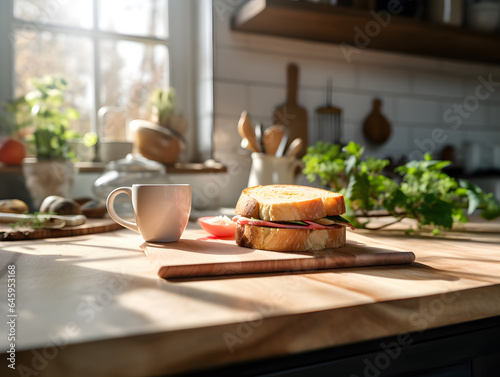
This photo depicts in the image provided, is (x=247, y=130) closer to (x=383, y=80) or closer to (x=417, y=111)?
(x=383, y=80)

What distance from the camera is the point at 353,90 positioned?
78.8 inches

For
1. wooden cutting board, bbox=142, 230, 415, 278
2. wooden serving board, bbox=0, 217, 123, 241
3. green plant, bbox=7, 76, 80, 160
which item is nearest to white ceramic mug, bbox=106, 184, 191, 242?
wooden cutting board, bbox=142, 230, 415, 278

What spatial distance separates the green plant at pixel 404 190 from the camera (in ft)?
2.88

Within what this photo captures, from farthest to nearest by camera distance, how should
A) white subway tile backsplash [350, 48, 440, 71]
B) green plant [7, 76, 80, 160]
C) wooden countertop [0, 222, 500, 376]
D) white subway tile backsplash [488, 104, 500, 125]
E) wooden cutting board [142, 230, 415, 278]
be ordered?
white subway tile backsplash [488, 104, 500, 125] → white subway tile backsplash [350, 48, 440, 71] → green plant [7, 76, 80, 160] → wooden cutting board [142, 230, 415, 278] → wooden countertop [0, 222, 500, 376]

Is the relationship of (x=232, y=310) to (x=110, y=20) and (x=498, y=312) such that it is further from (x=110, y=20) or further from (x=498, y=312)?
(x=110, y=20)

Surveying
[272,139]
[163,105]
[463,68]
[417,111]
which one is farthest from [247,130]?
[463,68]

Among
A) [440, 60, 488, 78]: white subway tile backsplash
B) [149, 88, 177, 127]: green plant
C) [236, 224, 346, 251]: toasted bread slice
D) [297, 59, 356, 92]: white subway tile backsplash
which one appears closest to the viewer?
[236, 224, 346, 251]: toasted bread slice

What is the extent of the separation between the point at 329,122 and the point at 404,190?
0.95 meters

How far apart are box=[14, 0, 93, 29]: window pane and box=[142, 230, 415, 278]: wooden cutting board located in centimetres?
129

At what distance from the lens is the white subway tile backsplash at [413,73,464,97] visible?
2186mm

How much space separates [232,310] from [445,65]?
225 cm

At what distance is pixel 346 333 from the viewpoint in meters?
0.43

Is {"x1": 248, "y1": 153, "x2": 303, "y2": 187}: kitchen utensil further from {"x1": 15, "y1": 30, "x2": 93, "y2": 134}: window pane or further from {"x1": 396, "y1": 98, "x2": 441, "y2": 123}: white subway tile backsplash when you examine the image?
{"x1": 396, "y1": 98, "x2": 441, "y2": 123}: white subway tile backsplash

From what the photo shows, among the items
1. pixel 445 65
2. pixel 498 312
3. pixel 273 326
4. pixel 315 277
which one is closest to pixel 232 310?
pixel 273 326
